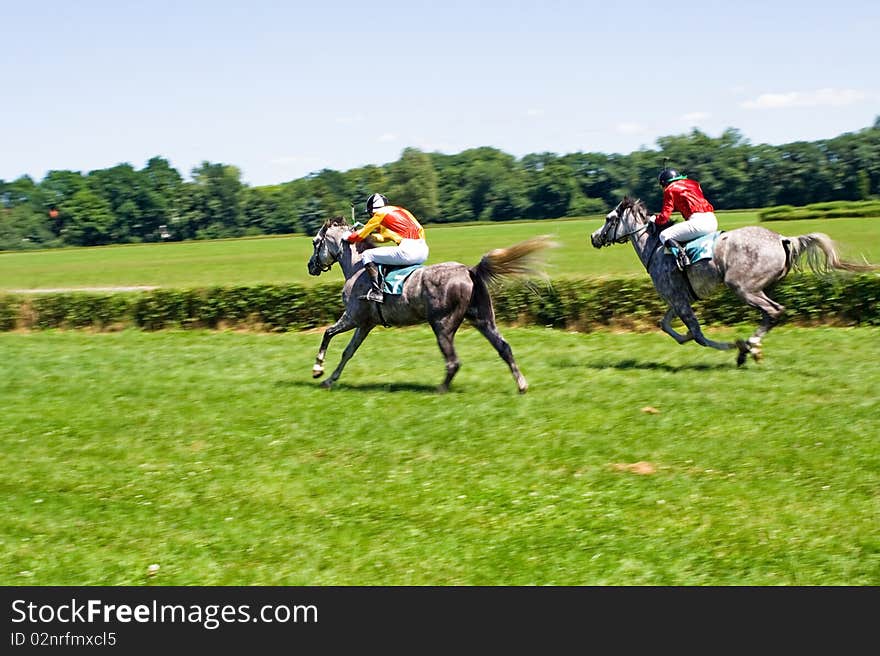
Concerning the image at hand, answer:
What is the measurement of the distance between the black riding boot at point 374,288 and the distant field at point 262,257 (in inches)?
715

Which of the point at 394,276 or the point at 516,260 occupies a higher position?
the point at 516,260

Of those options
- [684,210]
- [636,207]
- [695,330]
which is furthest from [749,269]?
[636,207]

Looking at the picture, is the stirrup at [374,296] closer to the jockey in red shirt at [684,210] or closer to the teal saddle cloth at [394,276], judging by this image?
the teal saddle cloth at [394,276]

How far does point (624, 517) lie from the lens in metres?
7.66

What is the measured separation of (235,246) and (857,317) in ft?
180

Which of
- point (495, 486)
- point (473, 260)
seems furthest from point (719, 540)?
point (473, 260)

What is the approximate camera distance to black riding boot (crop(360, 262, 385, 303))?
12.7 metres

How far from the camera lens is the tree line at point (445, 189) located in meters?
75.2

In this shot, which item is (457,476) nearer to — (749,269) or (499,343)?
(499,343)

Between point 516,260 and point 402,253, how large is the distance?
147 cm

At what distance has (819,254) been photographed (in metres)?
13.6

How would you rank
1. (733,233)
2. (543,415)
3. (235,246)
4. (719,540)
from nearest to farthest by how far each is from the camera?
(719,540)
(543,415)
(733,233)
(235,246)

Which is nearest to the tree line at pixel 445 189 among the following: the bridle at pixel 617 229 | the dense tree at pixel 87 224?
the dense tree at pixel 87 224

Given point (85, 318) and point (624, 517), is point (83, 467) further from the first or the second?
point (85, 318)
